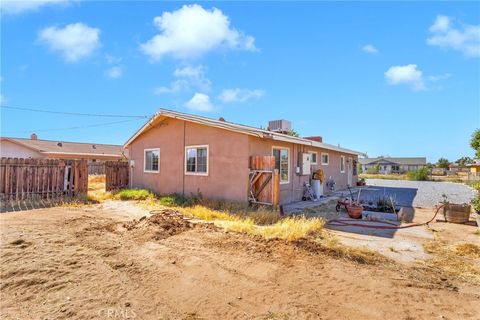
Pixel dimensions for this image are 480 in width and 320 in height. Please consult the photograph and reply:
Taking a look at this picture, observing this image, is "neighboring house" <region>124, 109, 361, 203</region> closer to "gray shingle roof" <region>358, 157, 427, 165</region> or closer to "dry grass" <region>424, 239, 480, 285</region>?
"dry grass" <region>424, 239, 480, 285</region>

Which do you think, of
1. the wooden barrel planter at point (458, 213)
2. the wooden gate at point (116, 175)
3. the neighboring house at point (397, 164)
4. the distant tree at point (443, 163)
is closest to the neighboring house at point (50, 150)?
the wooden gate at point (116, 175)

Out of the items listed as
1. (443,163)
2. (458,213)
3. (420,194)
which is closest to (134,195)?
(458,213)

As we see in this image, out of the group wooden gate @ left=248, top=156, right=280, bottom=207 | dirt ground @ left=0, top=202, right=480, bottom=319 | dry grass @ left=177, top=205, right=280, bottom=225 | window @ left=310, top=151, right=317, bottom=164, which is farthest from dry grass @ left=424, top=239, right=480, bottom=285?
window @ left=310, top=151, right=317, bottom=164

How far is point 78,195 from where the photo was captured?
12.5m

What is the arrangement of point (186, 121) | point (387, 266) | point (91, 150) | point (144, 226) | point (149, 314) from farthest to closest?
1. point (91, 150)
2. point (186, 121)
3. point (144, 226)
4. point (387, 266)
5. point (149, 314)

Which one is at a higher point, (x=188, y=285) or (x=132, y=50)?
(x=132, y=50)

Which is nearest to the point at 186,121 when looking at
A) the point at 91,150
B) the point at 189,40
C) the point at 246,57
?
the point at 189,40

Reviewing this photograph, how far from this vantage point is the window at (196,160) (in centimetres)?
1144

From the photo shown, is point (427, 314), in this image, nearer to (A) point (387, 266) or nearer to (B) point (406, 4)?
(A) point (387, 266)

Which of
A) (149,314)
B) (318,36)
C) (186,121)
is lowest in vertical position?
(149,314)

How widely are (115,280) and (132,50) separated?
11.8 m

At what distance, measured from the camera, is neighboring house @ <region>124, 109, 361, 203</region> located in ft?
33.4

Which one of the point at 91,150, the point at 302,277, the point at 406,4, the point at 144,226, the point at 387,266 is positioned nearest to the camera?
the point at 302,277

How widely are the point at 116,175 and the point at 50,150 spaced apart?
1726cm
